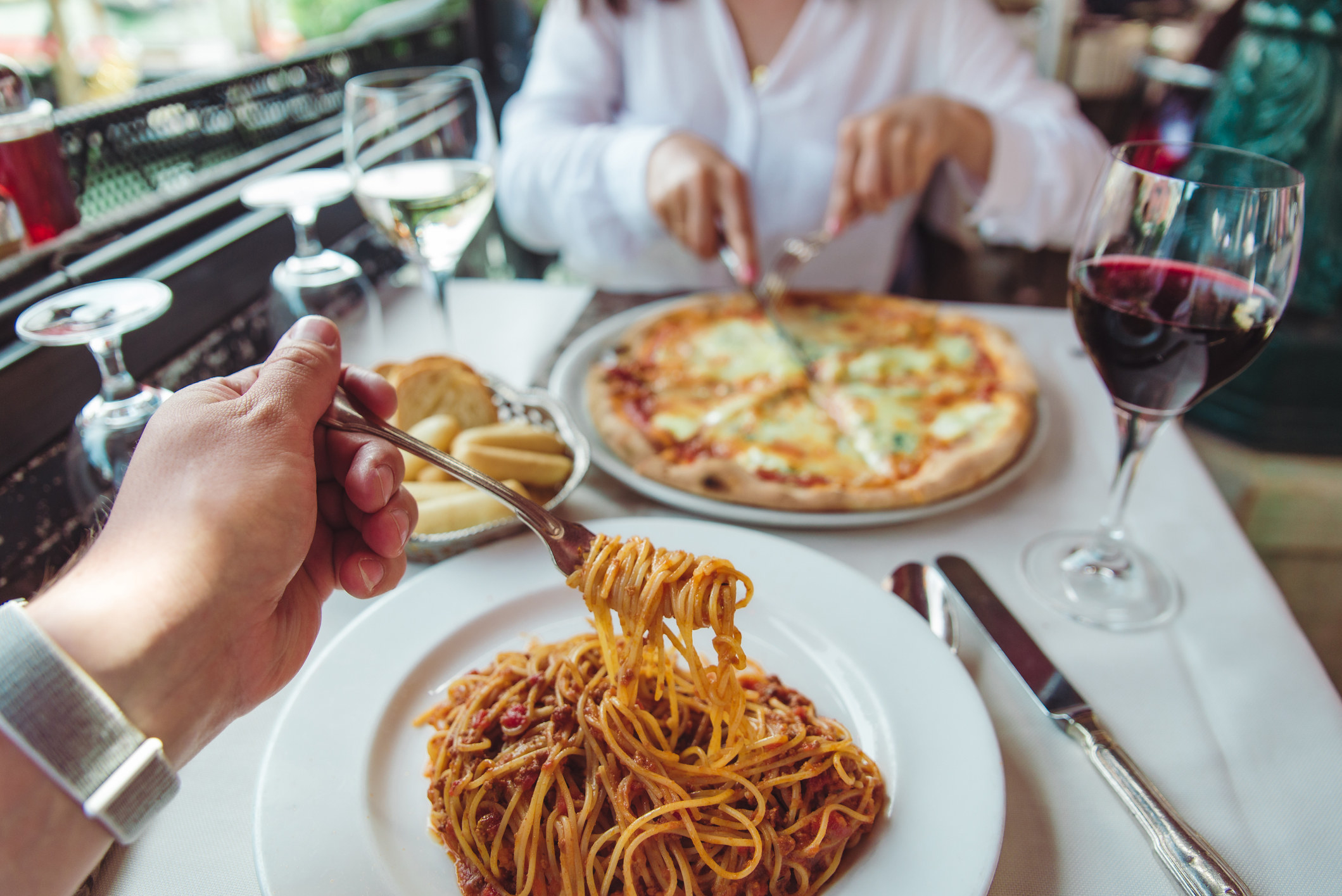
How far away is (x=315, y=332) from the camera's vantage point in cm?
99

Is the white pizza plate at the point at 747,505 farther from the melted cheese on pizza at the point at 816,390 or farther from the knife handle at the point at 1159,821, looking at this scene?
the knife handle at the point at 1159,821

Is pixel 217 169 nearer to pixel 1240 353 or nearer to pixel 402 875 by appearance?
pixel 402 875

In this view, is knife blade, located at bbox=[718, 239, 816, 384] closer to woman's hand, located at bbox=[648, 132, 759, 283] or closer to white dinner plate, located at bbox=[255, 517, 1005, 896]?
woman's hand, located at bbox=[648, 132, 759, 283]

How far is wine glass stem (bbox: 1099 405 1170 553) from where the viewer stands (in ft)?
4.02

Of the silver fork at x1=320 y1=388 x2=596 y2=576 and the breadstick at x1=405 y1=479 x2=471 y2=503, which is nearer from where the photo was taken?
the silver fork at x1=320 y1=388 x2=596 y2=576

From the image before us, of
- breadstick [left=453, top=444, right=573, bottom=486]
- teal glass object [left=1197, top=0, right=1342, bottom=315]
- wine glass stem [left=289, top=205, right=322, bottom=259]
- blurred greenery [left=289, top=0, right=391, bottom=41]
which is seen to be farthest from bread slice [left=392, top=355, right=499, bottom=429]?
blurred greenery [left=289, top=0, right=391, bottom=41]

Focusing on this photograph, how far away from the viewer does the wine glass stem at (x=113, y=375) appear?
46.4 inches

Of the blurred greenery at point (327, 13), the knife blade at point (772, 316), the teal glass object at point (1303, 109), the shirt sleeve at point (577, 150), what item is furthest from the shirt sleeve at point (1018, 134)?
the blurred greenery at point (327, 13)

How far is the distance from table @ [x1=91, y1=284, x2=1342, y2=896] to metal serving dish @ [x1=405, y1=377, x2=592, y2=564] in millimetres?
126

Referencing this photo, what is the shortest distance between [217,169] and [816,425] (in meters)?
1.77

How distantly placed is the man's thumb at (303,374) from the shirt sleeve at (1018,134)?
216 cm

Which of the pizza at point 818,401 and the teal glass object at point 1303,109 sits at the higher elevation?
the teal glass object at point 1303,109

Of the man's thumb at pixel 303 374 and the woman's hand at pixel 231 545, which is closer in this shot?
the woman's hand at pixel 231 545

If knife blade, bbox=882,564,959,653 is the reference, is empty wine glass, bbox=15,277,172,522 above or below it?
above
